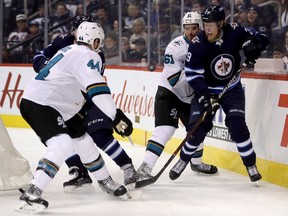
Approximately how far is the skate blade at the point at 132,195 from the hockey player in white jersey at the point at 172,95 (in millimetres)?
435

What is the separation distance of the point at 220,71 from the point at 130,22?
3.29 metres

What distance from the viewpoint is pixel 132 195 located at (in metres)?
4.21

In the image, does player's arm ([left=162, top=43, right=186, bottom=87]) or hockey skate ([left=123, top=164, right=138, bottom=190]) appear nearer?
hockey skate ([left=123, top=164, right=138, bottom=190])

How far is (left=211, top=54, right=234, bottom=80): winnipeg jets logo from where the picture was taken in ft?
15.2

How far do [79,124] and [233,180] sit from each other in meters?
1.29

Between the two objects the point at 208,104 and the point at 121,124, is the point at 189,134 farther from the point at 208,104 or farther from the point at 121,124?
the point at 121,124

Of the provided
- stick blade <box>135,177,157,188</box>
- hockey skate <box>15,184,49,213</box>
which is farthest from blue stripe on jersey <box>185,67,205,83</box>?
hockey skate <box>15,184,49,213</box>

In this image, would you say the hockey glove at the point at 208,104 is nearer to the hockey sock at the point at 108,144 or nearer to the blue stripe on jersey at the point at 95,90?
the hockey sock at the point at 108,144

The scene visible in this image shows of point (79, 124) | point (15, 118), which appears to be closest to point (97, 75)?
point (79, 124)

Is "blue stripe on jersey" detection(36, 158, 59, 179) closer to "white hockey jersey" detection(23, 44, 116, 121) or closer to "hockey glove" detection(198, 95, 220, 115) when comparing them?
"white hockey jersey" detection(23, 44, 116, 121)

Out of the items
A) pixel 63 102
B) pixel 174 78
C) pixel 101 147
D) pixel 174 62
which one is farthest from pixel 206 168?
pixel 63 102

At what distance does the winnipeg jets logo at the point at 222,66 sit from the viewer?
4637mm

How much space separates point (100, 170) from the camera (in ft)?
13.6

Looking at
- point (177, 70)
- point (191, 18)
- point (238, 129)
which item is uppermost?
point (191, 18)
